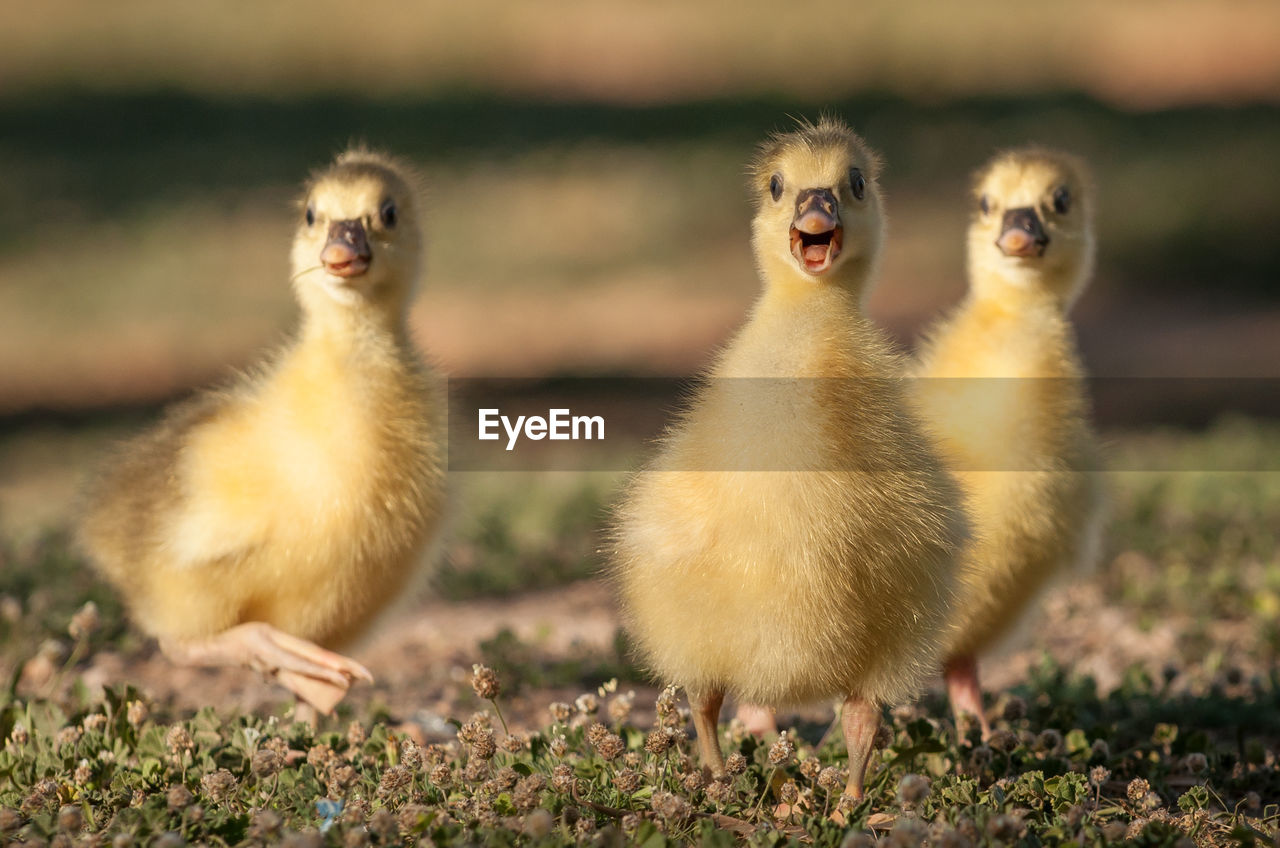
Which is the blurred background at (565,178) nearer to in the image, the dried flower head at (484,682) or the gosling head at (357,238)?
the gosling head at (357,238)

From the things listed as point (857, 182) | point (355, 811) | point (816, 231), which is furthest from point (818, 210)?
point (355, 811)

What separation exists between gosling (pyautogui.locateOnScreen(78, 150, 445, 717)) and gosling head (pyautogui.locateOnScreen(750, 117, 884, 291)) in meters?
1.38

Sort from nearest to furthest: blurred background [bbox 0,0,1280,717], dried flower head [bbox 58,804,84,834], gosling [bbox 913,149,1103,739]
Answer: dried flower head [bbox 58,804,84,834] < gosling [bbox 913,149,1103,739] < blurred background [bbox 0,0,1280,717]

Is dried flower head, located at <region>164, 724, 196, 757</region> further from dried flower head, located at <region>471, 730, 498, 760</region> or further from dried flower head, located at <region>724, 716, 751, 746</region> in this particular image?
dried flower head, located at <region>724, 716, 751, 746</region>

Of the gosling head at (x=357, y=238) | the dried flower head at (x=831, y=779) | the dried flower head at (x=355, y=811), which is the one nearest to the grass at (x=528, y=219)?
the gosling head at (x=357, y=238)

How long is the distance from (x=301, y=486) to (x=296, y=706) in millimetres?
704

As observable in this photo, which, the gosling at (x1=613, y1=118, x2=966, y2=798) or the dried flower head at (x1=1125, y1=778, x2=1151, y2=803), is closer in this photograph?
the gosling at (x1=613, y1=118, x2=966, y2=798)

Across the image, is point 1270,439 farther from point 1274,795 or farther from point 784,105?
point 784,105

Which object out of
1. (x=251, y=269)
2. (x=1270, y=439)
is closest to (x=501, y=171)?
(x=251, y=269)

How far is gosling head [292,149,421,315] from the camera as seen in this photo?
15.2 ft

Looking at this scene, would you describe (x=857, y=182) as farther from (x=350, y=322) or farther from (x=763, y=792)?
(x=350, y=322)

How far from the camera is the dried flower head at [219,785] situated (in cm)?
367

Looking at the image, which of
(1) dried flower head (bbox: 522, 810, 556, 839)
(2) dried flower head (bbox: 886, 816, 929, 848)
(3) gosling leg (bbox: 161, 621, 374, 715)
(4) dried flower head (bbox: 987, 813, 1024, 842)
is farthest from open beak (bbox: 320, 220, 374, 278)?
(4) dried flower head (bbox: 987, 813, 1024, 842)

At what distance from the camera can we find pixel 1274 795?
431 centimetres
